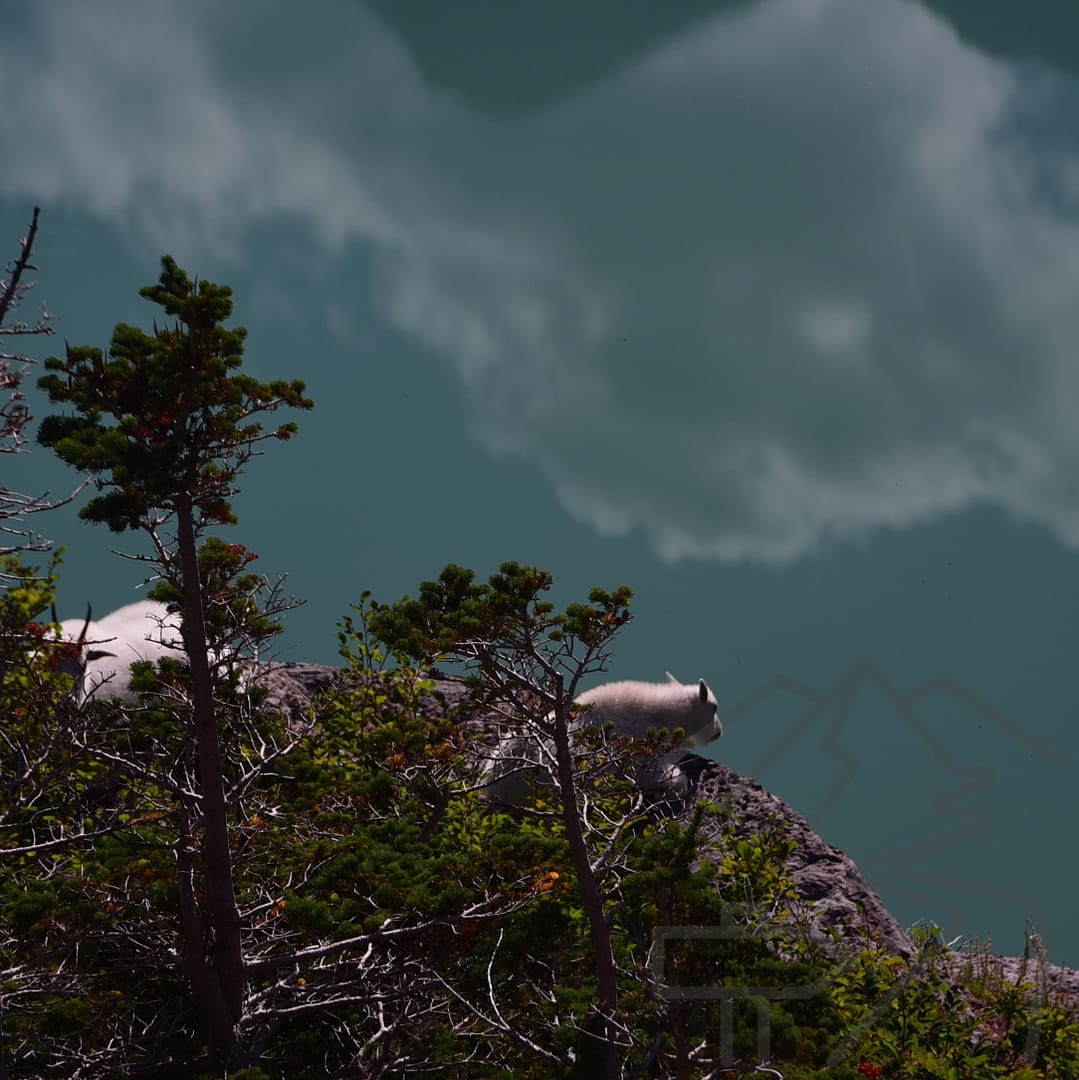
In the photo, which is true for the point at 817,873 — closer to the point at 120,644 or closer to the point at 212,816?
the point at 212,816

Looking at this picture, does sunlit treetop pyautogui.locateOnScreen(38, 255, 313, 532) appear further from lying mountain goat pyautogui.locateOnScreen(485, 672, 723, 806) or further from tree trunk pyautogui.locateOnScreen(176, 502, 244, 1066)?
lying mountain goat pyautogui.locateOnScreen(485, 672, 723, 806)

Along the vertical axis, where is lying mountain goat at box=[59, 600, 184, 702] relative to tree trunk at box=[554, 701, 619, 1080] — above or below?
above

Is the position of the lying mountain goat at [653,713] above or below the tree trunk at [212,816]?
above

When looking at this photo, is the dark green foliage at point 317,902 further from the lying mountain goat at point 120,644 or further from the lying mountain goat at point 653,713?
the lying mountain goat at point 120,644

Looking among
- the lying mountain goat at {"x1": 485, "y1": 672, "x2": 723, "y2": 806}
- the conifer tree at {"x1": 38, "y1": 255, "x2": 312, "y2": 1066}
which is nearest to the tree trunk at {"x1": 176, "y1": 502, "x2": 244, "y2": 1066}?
the conifer tree at {"x1": 38, "y1": 255, "x2": 312, "y2": 1066}

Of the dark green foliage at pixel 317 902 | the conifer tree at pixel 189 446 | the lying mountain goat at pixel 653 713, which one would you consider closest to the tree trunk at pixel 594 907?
the dark green foliage at pixel 317 902

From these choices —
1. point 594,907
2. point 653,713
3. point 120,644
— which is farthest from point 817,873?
point 120,644

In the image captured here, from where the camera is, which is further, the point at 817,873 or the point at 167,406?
the point at 817,873

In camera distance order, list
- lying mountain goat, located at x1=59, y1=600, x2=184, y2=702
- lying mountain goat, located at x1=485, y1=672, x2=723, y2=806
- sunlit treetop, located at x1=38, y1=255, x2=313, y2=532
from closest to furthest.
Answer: sunlit treetop, located at x1=38, y1=255, x2=313, y2=532, lying mountain goat, located at x1=485, y1=672, x2=723, y2=806, lying mountain goat, located at x1=59, y1=600, x2=184, y2=702

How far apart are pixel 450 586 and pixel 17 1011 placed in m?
5.19

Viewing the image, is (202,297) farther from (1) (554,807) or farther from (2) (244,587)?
(1) (554,807)

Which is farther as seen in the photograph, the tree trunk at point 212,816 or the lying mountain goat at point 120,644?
the lying mountain goat at point 120,644

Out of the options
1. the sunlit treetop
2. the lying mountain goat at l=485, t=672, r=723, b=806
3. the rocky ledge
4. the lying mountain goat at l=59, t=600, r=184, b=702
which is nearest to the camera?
the sunlit treetop

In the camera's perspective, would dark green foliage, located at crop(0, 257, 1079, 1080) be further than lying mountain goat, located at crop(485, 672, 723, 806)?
No
